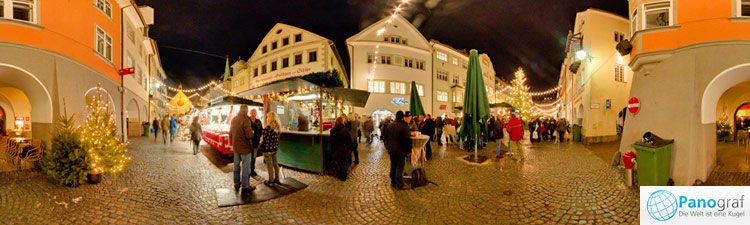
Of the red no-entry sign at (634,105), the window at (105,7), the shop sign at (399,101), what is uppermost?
the window at (105,7)

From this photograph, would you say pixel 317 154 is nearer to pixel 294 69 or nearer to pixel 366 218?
pixel 366 218

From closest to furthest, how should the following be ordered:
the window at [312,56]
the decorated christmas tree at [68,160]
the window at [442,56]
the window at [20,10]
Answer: the decorated christmas tree at [68,160] < the window at [20,10] < the window at [312,56] < the window at [442,56]

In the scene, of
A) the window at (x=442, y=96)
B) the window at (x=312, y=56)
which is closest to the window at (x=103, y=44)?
the window at (x=312, y=56)

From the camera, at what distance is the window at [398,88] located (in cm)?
2279

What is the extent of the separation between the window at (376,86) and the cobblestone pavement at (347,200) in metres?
15.7

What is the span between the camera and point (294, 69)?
22828 mm

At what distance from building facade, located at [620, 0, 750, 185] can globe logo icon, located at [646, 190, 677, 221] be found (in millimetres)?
2621

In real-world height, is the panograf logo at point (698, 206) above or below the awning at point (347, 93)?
below

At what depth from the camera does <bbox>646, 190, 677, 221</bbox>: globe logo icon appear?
3.64 metres

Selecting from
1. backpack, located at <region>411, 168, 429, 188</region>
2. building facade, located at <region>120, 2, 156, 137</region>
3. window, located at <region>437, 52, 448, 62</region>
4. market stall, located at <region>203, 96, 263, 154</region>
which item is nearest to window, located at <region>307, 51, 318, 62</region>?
market stall, located at <region>203, 96, 263, 154</region>

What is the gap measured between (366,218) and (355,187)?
5.15 ft

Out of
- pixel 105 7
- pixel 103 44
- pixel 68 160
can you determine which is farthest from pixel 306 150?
pixel 105 7

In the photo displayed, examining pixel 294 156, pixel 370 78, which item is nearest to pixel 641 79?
pixel 294 156

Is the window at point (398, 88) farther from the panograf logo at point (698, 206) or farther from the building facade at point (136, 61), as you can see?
the panograf logo at point (698, 206)
